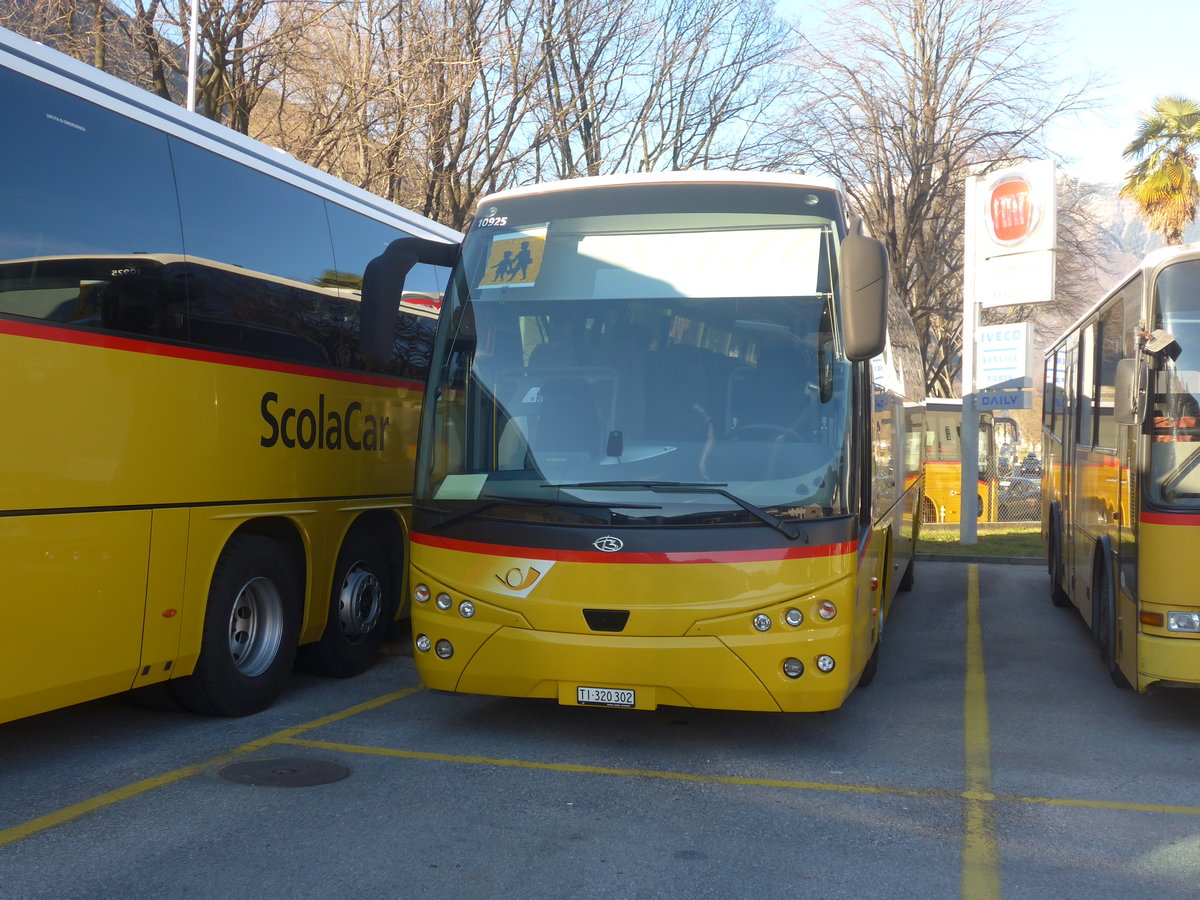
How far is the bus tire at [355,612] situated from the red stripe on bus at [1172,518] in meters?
5.27

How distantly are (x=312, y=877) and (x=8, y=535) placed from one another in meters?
2.12

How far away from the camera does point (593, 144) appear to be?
22844 mm

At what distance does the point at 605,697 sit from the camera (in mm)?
6262

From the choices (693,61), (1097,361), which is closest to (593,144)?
(693,61)

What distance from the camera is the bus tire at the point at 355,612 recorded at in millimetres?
8352

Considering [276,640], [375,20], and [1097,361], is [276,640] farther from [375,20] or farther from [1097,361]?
[375,20]

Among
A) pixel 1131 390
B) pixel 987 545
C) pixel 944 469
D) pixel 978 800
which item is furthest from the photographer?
pixel 944 469

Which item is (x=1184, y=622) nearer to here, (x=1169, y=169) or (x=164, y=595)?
(x=164, y=595)

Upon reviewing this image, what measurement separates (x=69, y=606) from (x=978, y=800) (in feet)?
14.7

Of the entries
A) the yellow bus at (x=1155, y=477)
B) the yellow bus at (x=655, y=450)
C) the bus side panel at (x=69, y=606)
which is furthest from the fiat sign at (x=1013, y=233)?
the bus side panel at (x=69, y=606)

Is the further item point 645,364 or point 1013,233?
point 1013,233

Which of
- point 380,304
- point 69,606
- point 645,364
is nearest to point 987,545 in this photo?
point 645,364

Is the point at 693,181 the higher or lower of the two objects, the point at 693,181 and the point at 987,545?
the higher

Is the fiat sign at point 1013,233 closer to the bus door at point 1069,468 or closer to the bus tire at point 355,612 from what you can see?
the bus door at point 1069,468
